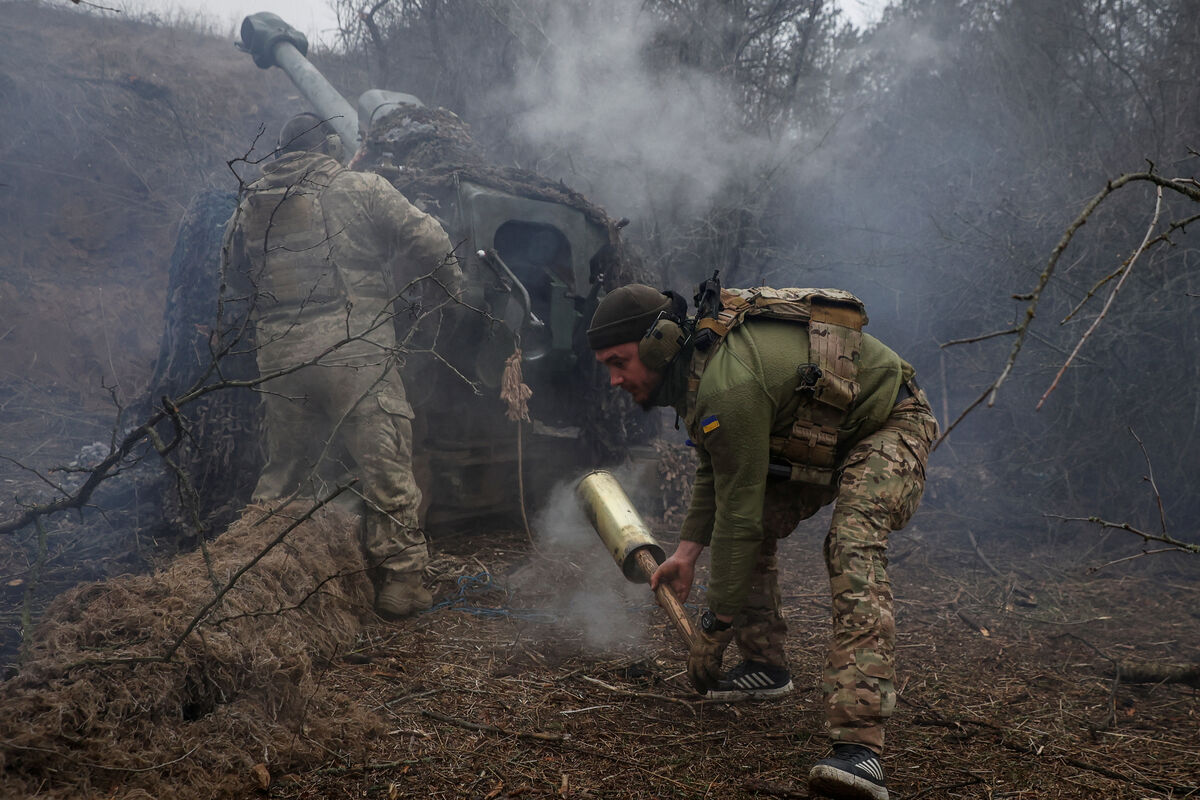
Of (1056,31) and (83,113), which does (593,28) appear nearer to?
(1056,31)

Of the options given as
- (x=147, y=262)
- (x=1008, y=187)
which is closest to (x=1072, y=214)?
(x=1008, y=187)

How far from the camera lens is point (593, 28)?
9516 mm

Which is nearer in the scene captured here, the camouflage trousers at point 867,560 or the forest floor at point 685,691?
the camouflage trousers at point 867,560

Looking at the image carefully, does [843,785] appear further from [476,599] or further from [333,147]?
[333,147]

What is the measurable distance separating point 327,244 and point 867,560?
11.6 feet

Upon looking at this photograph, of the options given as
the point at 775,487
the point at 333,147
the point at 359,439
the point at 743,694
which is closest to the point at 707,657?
the point at 743,694

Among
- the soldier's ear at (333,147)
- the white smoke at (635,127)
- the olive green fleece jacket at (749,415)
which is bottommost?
the olive green fleece jacket at (749,415)

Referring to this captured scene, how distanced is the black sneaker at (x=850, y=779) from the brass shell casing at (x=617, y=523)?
153 cm

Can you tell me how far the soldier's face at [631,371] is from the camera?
290 centimetres

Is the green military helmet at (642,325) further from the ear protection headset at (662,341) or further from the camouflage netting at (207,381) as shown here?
the camouflage netting at (207,381)

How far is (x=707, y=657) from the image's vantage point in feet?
9.62

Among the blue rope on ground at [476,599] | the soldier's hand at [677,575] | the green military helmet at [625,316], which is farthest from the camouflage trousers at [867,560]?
the blue rope on ground at [476,599]

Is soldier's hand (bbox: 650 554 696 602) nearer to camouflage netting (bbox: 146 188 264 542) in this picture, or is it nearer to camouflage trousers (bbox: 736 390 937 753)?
camouflage trousers (bbox: 736 390 937 753)

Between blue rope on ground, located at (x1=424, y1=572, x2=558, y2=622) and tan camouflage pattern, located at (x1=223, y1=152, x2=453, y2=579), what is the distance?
0.35m
